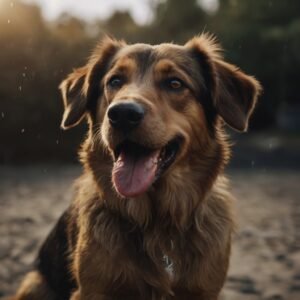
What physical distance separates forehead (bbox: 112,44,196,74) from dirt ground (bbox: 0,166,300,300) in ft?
7.17

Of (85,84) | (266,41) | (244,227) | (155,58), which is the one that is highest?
(155,58)

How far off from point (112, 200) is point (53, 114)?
1211cm

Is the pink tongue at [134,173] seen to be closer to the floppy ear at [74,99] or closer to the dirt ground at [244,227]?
the floppy ear at [74,99]

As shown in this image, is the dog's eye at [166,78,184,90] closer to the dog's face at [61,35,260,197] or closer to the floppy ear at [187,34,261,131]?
the dog's face at [61,35,260,197]

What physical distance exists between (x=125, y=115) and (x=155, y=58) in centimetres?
86

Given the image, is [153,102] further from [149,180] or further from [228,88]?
[228,88]

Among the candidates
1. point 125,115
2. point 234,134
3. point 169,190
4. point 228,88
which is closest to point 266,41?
point 234,134

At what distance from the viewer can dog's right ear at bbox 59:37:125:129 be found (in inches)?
174

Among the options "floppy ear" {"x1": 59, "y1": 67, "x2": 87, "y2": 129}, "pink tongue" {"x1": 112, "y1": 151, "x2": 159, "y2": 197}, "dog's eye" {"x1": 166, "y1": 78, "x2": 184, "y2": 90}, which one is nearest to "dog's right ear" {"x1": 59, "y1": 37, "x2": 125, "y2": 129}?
"floppy ear" {"x1": 59, "y1": 67, "x2": 87, "y2": 129}

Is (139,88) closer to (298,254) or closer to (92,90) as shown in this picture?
(92,90)

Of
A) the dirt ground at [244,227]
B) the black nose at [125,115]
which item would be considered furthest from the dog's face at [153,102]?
the dirt ground at [244,227]

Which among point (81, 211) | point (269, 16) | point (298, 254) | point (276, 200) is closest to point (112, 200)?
point (81, 211)

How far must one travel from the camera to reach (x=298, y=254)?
642 cm

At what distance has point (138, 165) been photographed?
12.5ft
